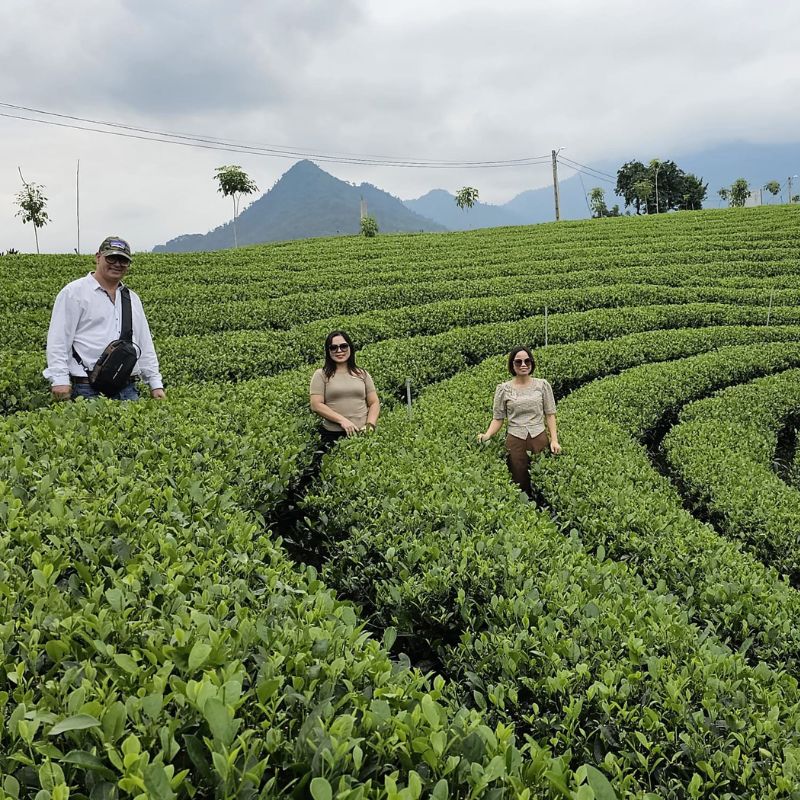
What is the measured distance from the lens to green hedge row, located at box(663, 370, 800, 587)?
Result: 6.30 meters

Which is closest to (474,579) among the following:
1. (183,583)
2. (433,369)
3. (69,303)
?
(183,583)

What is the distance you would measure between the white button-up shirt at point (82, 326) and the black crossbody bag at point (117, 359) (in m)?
0.05

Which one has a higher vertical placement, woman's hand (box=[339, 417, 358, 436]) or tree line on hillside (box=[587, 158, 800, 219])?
tree line on hillside (box=[587, 158, 800, 219])

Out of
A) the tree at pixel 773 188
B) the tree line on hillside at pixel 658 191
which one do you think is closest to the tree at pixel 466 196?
the tree line on hillside at pixel 658 191

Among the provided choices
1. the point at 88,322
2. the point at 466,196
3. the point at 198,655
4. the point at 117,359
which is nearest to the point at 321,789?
the point at 198,655

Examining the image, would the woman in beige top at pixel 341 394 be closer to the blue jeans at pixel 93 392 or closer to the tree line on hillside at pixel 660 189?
the blue jeans at pixel 93 392

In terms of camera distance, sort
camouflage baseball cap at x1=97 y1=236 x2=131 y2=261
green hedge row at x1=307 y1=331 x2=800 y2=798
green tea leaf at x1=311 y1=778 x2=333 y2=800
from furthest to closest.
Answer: camouflage baseball cap at x1=97 y1=236 x2=131 y2=261 < green hedge row at x1=307 y1=331 x2=800 y2=798 < green tea leaf at x1=311 y1=778 x2=333 y2=800

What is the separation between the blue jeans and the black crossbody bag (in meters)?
0.08

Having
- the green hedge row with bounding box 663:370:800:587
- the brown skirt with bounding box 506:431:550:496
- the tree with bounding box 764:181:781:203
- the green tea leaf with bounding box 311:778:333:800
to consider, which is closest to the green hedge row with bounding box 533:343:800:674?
the brown skirt with bounding box 506:431:550:496

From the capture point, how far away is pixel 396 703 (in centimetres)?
234

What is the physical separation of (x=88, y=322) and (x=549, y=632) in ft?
16.5

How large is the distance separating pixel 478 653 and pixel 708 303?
59.0 ft

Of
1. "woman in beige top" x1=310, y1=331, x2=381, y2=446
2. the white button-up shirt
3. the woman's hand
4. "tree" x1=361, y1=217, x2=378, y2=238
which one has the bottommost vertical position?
the woman's hand

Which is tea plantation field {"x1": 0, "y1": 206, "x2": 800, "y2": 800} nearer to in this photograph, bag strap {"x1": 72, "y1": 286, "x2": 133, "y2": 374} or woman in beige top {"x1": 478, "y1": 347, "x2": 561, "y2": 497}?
woman in beige top {"x1": 478, "y1": 347, "x2": 561, "y2": 497}
